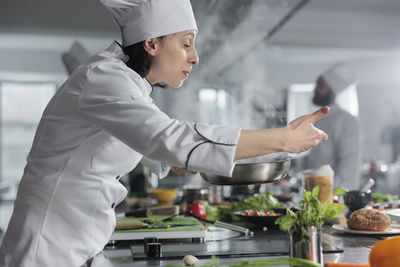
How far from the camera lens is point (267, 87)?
8.99m

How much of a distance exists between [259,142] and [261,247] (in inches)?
22.9

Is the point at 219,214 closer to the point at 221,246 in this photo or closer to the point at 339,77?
the point at 221,246

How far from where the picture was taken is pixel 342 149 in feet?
12.9

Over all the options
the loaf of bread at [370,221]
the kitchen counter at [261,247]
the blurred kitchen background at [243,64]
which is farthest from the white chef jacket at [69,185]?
the blurred kitchen background at [243,64]

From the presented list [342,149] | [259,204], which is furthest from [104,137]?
[342,149]

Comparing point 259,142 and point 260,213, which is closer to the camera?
point 259,142

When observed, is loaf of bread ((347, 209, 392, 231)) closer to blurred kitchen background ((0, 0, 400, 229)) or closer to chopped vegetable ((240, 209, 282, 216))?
chopped vegetable ((240, 209, 282, 216))

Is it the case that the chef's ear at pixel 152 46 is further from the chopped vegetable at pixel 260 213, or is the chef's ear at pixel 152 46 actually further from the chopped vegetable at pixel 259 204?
the chopped vegetable at pixel 259 204

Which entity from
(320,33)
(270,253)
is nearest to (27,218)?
(270,253)

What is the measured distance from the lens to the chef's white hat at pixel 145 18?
1.42 meters

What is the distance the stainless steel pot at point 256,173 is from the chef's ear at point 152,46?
420 millimetres

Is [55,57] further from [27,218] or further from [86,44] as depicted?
[27,218]

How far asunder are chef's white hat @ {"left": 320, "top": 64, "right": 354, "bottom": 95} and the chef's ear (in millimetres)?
3324

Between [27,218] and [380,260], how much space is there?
900 mm
